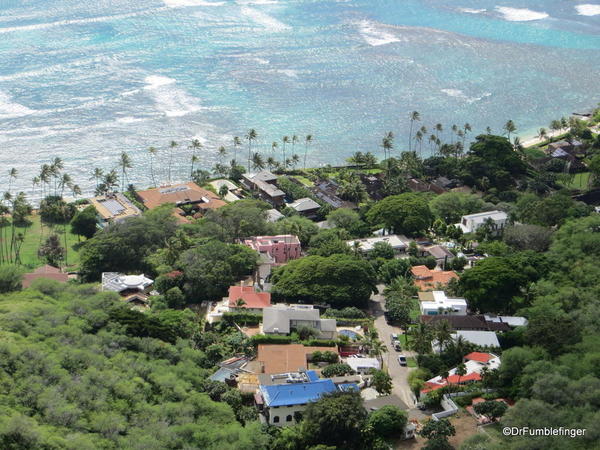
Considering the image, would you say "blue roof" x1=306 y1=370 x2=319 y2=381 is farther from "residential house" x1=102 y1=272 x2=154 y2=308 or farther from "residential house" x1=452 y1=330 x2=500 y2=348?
"residential house" x1=102 y1=272 x2=154 y2=308

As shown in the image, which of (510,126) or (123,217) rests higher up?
(510,126)

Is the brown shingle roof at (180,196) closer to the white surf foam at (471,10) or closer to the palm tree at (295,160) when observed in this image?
the palm tree at (295,160)

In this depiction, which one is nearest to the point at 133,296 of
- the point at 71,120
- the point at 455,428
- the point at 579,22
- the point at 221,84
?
the point at 455,428

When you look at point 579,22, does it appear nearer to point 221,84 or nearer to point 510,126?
point 510,126

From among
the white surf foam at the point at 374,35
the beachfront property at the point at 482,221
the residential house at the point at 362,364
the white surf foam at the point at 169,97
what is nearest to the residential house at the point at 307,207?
the beachfront property at the point at 482,221

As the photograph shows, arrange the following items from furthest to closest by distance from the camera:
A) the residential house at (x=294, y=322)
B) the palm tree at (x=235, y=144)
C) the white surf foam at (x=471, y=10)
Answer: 1. the white surf foam at (x=471, y=10)
2. the palm tree at (x=235, y=144)
3. the residential house at (x=294, y=322)

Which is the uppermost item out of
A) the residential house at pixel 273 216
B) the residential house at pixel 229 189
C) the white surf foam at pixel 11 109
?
the white surf foam at pixel 11 109

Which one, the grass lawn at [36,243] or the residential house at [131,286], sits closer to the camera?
the residential house at [131,286]
